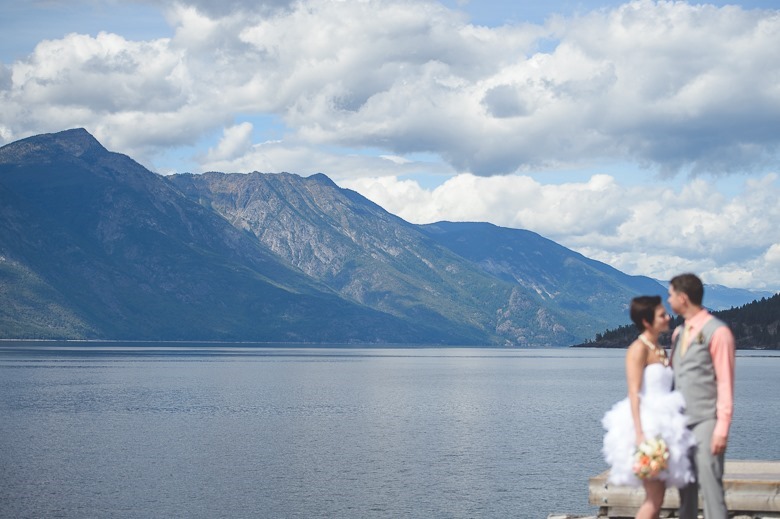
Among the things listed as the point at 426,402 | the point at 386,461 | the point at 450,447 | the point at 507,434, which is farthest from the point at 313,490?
the point at 426,402

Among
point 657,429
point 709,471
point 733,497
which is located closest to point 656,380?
point 657,429

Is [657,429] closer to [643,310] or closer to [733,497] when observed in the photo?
[643,310]

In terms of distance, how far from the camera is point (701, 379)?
58.9 ft

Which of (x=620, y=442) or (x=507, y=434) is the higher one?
(x=620, y=442)

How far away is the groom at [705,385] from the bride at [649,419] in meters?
0.21

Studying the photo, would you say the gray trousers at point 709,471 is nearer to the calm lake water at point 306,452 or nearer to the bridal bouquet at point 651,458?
the bridal bouquet at point 651,458

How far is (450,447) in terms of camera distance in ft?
257

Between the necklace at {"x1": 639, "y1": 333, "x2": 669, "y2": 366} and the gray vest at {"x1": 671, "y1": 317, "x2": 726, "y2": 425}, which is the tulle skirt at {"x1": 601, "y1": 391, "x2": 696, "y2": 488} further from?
the necklace at {"x1": 639, "y1": 333, "x2": 669, "y2": 366}

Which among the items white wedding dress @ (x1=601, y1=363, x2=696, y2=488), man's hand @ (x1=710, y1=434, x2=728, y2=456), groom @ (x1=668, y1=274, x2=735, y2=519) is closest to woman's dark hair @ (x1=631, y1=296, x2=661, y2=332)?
groom @ (x1=668, y1=274, x2=735, y2=519)

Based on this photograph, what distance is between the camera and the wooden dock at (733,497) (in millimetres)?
24266

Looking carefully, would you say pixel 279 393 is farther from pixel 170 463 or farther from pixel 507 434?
pixel 170 463

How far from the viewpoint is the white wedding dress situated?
58.3ft

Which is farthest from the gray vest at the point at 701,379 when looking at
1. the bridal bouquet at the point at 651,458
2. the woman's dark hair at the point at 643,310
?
the woman's dark hair at the point at 643,310

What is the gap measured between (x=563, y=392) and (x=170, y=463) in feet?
319
